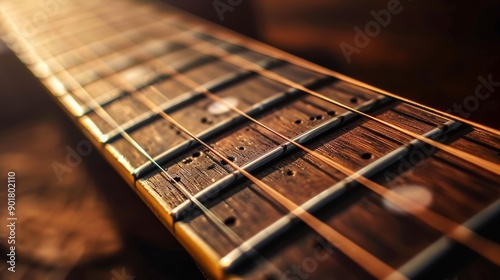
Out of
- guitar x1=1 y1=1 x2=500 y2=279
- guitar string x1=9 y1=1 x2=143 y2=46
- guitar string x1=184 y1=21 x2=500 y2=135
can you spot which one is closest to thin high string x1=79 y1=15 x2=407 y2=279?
guitar x1=1 y1=1 x2=500 y2=279

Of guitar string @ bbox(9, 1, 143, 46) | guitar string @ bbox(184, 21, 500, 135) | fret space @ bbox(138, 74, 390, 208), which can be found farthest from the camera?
guitar string @ bbox(9, 1, 143, 46)

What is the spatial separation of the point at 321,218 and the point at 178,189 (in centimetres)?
25

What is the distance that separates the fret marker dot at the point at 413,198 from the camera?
1.72ft

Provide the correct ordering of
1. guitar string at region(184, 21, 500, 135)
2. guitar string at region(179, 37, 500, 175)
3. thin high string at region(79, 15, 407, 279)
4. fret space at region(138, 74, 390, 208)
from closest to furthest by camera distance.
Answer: thin high string at region(79, 15, 407, 279), guitar string at region(179, 37, 500, 175), fret space at region(138, 74, 390, 208), guitar string at region(184, 21, 500, 135)

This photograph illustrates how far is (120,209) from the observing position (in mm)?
1069

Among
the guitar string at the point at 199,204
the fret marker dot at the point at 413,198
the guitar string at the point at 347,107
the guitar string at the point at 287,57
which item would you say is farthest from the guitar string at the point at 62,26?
the fret marker dot at the point at 413,198

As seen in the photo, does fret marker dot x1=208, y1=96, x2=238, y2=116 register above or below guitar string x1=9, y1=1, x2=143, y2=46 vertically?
above

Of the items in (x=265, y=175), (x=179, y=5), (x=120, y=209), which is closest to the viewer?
(x=265, y=175)

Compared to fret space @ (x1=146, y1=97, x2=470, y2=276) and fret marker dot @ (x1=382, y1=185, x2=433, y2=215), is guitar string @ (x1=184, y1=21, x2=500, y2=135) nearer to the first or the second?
fret space @ (x1=146, y1=97, x2=470, y2=276)

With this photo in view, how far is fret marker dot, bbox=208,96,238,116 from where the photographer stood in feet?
2.85

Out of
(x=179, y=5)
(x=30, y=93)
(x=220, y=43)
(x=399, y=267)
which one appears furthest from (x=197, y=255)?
(x=30, y=93)

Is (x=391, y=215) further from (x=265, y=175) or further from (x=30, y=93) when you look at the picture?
(x=30, y=93)

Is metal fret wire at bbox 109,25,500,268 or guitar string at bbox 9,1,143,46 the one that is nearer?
metal fret wire at bbox 109,25,500,268

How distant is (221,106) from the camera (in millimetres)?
893
